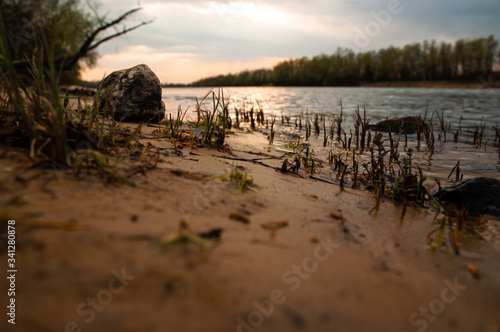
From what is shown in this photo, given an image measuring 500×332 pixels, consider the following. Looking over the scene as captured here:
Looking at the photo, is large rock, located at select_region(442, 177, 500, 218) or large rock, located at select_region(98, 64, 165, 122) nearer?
large rock, located at select_region(442, 177, 500, 218)

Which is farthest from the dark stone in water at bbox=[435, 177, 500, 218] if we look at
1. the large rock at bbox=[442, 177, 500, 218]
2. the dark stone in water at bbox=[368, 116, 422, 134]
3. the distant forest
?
the distant forest

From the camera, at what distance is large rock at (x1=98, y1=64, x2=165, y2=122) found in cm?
536

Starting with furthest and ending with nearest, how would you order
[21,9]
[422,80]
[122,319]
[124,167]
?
[422,80]
[21,9]
[124,167]
[122,319]

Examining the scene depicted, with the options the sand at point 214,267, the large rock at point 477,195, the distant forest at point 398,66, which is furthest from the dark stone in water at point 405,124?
the distant forest at point 398,66

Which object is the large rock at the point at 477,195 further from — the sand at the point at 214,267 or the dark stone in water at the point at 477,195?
the sand at the point at 214,267

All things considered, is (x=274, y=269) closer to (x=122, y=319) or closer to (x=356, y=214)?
(x=122, y=319)

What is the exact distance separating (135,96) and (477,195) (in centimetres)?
543

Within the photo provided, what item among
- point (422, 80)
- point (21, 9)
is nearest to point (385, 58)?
point (422, 80)

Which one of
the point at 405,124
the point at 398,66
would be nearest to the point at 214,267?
the point at 405,124

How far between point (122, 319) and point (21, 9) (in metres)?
26.2

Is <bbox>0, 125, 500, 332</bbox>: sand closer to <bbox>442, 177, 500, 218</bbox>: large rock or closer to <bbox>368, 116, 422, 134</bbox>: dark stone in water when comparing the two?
<bbox>442, 177, 500, 218</bbox>: large rock

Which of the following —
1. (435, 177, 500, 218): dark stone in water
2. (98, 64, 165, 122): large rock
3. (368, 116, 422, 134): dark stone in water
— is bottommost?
(435, 177, 500, 218): dark stone in water

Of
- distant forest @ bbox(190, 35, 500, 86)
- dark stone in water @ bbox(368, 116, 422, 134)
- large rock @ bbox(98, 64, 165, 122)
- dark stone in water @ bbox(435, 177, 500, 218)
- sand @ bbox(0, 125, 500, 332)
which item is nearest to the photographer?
sand @ bbox(0, 125, 500, 332)

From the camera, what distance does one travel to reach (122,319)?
3.22 ft
